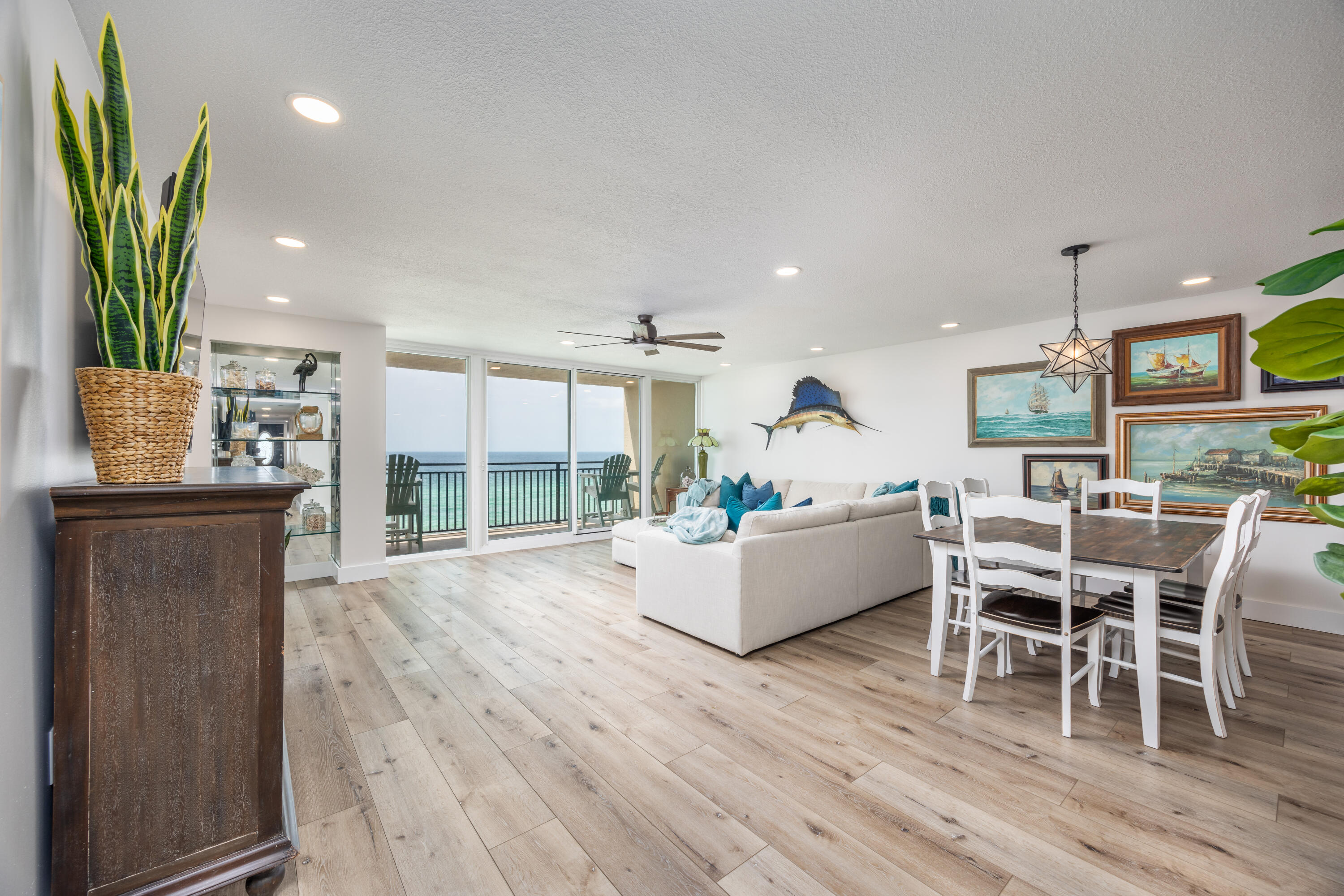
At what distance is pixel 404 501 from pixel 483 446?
969mm

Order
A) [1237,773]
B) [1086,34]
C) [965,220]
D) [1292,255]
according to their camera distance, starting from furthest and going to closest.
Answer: [1292,255] → [965,220] → [1237,773] → [1086,34]

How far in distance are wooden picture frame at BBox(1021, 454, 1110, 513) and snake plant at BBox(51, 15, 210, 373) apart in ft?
17.3

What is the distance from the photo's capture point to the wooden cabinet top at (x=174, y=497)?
1166 mm

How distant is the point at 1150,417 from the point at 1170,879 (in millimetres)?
3820

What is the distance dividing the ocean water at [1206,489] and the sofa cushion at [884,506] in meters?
1.65

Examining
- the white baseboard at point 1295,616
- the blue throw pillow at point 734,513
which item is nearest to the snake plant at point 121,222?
the blue throw pillow at point 734,513

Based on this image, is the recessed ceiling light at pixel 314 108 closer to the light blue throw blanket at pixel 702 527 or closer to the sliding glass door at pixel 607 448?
the light blue throw blanket at pixel 702 527

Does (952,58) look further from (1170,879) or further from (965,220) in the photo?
(1170,879)

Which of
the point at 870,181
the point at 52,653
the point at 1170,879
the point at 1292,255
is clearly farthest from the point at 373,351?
the point at 1292,255

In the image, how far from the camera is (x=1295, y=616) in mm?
3643

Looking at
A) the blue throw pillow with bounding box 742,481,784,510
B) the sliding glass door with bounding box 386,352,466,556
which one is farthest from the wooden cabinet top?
the sliding glass door with bounding box 386,352,466,556

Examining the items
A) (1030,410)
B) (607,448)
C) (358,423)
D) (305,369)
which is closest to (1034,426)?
(1030,410)

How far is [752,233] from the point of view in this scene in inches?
110

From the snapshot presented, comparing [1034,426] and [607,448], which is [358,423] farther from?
[1034,426]
